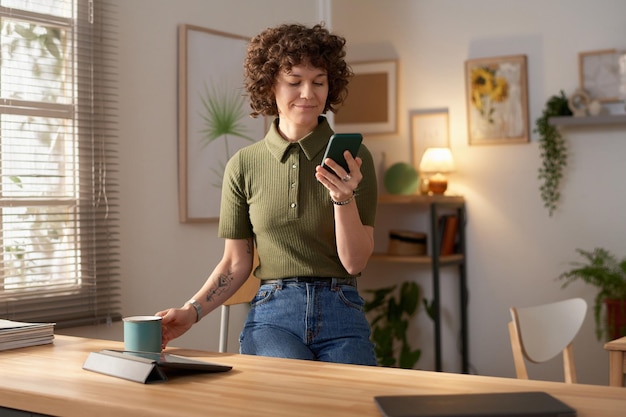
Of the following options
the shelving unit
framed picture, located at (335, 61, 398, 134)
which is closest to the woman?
the shelving unit

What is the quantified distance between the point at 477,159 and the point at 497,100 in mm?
363

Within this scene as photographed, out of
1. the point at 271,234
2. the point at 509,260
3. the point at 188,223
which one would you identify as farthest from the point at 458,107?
the point at 271,234

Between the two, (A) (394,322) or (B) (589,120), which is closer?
(B) (589,120)

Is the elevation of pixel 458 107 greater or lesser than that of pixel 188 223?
greater

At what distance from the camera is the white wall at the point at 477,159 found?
3.75 meters

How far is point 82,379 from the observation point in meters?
1.65

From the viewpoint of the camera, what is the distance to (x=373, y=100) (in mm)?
5344

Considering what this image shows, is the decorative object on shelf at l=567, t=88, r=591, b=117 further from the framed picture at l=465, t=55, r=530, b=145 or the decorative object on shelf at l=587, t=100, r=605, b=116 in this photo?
the framed picture at l=465, t=55, r=530, b=145

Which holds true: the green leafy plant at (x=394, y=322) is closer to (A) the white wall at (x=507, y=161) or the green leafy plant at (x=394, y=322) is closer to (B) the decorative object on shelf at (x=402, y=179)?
(A) the white wall at (x=507, y=161)

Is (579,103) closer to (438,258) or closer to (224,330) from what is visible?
(438,258)

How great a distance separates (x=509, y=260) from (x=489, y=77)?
1.07 meters

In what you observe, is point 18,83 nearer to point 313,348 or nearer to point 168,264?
point 168,264

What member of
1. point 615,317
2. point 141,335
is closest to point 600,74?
point 615,317

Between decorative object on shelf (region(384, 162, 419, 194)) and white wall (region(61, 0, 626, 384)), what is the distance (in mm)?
175
